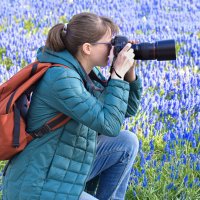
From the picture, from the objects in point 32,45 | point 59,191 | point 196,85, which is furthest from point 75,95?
point 32,45

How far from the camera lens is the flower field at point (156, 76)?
3.64 metres

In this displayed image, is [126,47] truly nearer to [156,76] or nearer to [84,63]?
[84,63]

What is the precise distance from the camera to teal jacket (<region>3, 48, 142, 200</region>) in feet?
8.91

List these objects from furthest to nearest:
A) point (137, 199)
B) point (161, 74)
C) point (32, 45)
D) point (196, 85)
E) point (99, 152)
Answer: point (32, 45)
point (161, 74)
point (196, 85)
point (137, 199)
point (99, 152)

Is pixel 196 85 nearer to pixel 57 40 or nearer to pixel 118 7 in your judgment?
pixel 57 40

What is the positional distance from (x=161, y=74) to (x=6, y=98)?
329 centimetres

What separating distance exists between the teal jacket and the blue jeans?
353mm

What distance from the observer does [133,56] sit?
2.86 metres

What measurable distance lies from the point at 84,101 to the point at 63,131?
8.1 inches

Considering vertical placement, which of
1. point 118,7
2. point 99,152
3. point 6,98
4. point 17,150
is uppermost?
point 6,98

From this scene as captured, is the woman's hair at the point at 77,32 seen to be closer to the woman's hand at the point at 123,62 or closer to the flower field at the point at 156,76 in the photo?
the woman's hand at the point at 123,62

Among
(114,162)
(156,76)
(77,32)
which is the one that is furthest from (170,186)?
(156,76)

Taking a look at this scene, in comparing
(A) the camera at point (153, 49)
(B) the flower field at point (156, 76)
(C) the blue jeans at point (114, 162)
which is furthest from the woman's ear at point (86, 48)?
(B) the flower field at point (156, 76)

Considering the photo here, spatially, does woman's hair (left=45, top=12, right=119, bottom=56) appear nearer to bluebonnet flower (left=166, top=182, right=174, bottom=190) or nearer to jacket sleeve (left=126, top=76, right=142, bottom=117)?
jacket sleeve (left=126, top=76, right=142, bottom=117)
